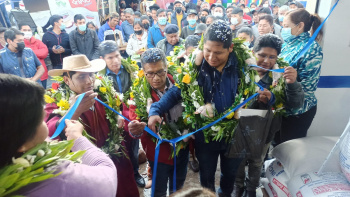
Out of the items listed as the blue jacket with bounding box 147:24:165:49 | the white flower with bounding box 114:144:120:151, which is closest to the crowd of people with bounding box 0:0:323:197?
the white flower with bounding box 114:144:120:151

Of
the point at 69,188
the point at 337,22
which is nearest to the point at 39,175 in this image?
the point at 69,188

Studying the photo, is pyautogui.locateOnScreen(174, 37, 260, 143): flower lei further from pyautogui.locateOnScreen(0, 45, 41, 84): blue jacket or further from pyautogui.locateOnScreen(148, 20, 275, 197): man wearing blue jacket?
pyautogui.locateOnScreen(0, 45, 41, 84): blue jacket

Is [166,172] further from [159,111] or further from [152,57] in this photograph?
[152,57]

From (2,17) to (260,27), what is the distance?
704 cm

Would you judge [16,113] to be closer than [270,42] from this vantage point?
Yes

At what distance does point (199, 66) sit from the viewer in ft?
6.67

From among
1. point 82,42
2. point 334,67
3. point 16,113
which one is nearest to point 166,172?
point 16,113

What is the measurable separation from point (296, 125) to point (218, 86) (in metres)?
1.30

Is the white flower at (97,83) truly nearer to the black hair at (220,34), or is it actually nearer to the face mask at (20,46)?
the black hair at (220,34)

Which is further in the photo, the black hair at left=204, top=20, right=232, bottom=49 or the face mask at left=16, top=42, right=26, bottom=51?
the face mask at left=16, top=42, right=26, bottom=51

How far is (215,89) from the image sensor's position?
2.00 metres

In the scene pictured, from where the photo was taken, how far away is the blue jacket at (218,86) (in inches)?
77.0

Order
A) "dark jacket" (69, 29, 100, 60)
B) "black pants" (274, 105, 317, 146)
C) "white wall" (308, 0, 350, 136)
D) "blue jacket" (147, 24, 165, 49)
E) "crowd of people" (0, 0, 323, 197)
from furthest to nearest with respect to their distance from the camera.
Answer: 1. "blue jacket" (147, 24, 165, 49)
2. "dark jacket" (69, 29, 100, 60)
3. "white wall" (308, 0, 350, 136)
4. "black pants" (274, 105, 317, 146)
5. "crowd of people" (0, 0, 323, 197)

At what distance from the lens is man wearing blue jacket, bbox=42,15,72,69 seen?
5.66m
